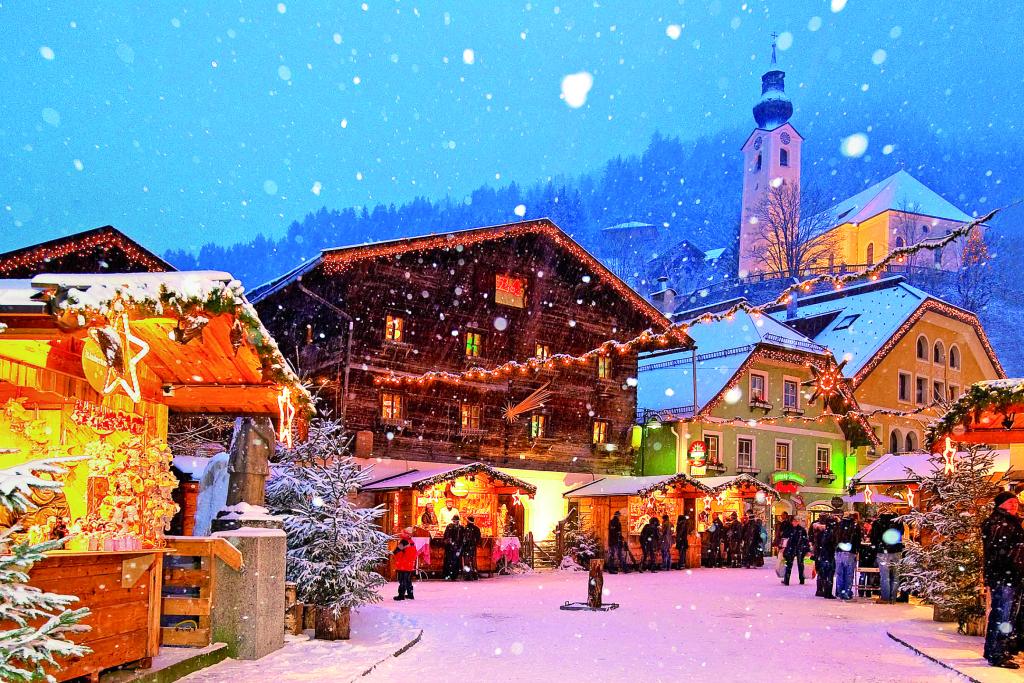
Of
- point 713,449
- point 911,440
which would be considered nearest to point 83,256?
point 713,449

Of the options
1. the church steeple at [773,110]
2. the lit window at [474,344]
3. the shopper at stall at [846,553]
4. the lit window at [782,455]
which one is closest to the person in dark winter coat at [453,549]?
the shopper at stall at [846,553]

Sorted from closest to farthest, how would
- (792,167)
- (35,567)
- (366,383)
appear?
(35,567) → (366,383) → (792,167)

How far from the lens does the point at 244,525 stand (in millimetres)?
9984

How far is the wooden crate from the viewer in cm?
641

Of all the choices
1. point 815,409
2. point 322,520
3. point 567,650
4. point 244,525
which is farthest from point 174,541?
point 815,409

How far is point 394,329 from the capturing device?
29266mm

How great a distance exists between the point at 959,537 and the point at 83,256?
64.7ft

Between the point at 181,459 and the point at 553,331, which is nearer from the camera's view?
the point at 181,459

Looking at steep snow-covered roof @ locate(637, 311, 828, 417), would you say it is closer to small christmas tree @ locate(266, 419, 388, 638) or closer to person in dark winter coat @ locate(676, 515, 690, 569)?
person in dark winter coat @ locate(676, 515, 690, 569)

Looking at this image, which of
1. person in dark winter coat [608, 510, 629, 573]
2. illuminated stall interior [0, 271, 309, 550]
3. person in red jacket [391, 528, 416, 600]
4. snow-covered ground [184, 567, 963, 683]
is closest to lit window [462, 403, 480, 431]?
person in dark winter coat [608, 510, 629, 573]

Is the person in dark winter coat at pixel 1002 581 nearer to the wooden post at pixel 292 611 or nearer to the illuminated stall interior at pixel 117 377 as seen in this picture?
the illuminated stall interior at pixel 117 377

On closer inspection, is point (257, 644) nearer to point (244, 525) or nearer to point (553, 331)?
point (244, 525)

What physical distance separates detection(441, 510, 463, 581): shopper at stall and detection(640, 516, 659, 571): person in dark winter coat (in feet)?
22.3

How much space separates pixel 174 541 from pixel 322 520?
266 cm
